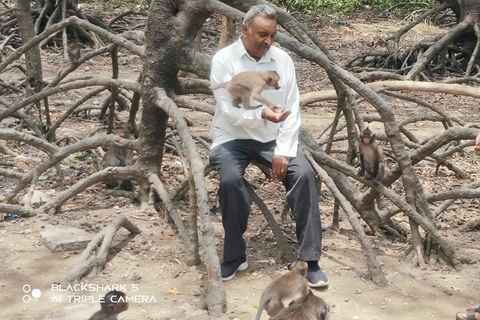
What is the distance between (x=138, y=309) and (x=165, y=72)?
1.87 meters

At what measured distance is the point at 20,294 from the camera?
376cm

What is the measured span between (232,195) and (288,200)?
1.13ft

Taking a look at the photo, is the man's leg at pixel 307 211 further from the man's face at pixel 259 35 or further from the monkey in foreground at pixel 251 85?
the man's face at pixel 259 35

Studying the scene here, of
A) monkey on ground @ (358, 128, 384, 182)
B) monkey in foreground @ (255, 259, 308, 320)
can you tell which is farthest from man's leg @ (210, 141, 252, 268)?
monkey on ground @ (358, 128, 384, 182)

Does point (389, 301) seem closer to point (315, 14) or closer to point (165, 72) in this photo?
point (165, 72)

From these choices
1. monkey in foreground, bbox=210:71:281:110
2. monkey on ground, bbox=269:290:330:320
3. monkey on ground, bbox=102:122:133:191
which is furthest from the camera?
monkey on ground, bbox=102:122:133:191

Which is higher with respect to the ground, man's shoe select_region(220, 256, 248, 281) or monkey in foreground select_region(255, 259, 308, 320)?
monkey in foreground select_region(255, 259, 308, 320)

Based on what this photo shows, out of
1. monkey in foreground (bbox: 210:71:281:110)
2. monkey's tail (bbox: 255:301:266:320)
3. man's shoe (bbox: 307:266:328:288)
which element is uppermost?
monkey in foreground (bbox: 210:71:281:110)

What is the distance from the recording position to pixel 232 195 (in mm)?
3914

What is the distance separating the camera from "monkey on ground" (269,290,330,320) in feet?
10.0

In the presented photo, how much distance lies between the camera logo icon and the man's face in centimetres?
186

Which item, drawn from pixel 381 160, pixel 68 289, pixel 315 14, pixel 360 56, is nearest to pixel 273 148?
pixel 381 160

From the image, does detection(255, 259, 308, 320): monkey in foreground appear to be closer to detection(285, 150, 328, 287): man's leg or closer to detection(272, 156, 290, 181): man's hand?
detection(285, 150, 328, 287): man's leg

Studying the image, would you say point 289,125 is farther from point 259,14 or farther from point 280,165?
point 259,14
